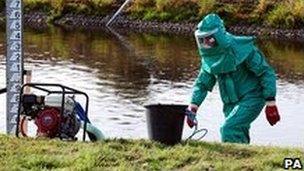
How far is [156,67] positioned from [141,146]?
19728 millimetres

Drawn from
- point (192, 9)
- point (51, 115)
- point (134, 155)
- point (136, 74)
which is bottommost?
point (136, 74)

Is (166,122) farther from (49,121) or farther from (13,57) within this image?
(13,57)

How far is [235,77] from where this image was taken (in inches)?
384

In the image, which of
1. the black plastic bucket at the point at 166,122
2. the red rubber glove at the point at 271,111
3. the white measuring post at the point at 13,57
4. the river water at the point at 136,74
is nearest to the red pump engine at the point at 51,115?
the black plastic bucket at the point at 166,122

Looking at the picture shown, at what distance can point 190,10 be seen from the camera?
4816 cm

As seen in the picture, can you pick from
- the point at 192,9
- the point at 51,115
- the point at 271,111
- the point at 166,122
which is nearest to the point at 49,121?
the point at 51,115

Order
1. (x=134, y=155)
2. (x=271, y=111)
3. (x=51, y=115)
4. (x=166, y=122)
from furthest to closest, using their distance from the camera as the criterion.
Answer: (x=271, y=111), (x=51, y=115), (x=166, y=122), (x=134, y=155)

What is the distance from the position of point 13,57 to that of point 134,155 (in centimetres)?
356

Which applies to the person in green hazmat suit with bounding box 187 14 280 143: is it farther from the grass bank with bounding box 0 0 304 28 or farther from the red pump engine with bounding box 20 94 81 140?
the grass bank with bounding box 0 0 304 28

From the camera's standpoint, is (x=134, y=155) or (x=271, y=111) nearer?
(x=134, y=155)

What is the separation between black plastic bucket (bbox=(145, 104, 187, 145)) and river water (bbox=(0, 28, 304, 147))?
6.32m

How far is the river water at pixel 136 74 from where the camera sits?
54.1ft

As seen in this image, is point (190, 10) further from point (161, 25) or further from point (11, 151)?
point (11, 151)

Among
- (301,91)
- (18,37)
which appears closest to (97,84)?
(301,91)
